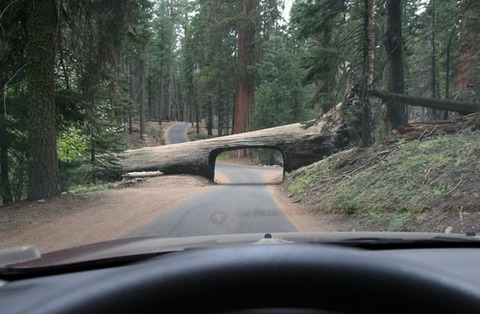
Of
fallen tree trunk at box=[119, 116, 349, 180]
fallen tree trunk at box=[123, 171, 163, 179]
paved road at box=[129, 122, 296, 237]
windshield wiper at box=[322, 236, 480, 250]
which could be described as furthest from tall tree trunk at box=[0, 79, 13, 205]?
windshield wiper at box=[322, 236, 480, 250]

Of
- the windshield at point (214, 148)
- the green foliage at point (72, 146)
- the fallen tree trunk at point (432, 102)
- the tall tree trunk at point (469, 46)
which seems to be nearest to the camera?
the windshield at point (214, 148)

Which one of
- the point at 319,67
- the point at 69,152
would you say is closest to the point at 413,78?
the point at 319,67

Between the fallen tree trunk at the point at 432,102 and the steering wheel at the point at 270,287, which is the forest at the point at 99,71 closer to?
the fallen tree trunk at the point at 432,102

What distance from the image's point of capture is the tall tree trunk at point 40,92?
14602mm

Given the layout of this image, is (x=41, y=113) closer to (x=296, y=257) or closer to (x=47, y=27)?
(x=47, y=27)

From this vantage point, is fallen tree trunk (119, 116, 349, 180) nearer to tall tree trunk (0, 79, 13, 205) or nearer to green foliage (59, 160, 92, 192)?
green foliage (59, 160, 92, 192)

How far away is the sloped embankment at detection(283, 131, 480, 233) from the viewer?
9.70m

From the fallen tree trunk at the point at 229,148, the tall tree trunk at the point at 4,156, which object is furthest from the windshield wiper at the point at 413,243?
the fallen tree trunk at the point at 229,148

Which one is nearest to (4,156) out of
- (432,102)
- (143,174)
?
(143,174)

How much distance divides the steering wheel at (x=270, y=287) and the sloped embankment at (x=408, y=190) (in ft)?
26.2

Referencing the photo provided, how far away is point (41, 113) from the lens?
48.3 ft

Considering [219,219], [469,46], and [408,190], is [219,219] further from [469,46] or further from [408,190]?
[469,46]

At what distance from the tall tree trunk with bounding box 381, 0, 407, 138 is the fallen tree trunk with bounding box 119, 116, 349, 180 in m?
7.46

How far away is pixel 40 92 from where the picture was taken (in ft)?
48.4
